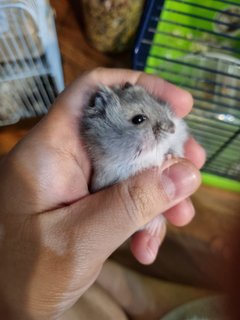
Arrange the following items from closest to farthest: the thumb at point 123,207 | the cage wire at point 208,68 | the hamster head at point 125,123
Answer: the thumb at point 123,207, the hamster head at point 125,123, the cage wire at point 208,68

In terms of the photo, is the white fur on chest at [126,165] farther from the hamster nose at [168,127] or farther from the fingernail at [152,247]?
the fingernail at [152,247]

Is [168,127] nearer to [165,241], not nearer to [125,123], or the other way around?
[125,123]

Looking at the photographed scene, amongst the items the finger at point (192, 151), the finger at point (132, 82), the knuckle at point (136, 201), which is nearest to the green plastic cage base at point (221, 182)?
the finger at point (192, 151)

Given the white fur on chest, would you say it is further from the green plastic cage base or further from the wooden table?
the green plastic cage base

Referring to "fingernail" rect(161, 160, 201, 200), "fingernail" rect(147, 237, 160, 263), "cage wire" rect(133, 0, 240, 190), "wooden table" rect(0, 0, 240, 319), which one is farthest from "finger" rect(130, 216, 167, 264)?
"cage wire" rect(133, 0, 240, 190)

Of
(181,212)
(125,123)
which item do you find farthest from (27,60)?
(181,212)

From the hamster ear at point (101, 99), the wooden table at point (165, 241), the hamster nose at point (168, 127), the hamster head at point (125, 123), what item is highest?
the hamster ear at point (101, 99)

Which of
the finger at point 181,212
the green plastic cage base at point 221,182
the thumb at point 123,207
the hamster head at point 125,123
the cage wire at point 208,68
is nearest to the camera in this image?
the thumb at point 123,207
